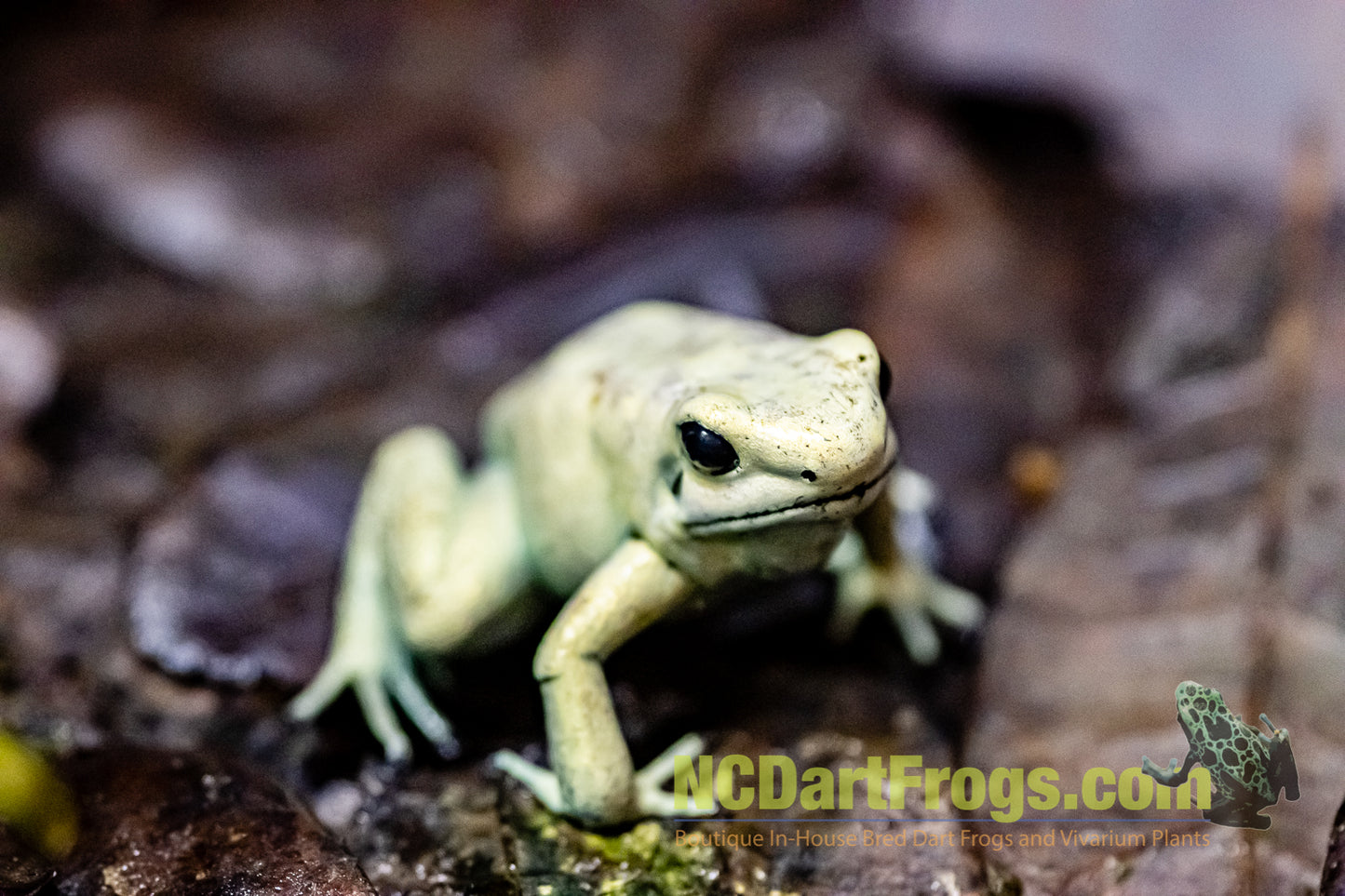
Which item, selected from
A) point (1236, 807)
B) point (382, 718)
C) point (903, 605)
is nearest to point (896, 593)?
point (903, 605)

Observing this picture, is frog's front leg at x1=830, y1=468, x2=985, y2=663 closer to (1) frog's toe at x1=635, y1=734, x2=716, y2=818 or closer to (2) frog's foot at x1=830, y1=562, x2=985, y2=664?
(2) frog's foot at x1=830, y1=562, x2=985, y2=664

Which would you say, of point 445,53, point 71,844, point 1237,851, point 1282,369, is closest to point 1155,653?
point 1237,851

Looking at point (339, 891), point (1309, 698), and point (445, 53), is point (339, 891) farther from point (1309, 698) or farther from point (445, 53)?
point (445, 53)

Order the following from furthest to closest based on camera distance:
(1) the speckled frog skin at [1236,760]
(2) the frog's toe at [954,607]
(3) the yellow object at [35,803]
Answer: (2) the frog's toe at [954,607], (3) the yellow object at [35,803], (1) the speckled frog skin at [1236,760]

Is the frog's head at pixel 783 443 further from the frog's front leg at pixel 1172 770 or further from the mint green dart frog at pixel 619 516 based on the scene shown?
the frog's front leg at pixel 1172 770

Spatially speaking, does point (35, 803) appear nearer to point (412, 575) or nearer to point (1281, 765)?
point (412, 575)

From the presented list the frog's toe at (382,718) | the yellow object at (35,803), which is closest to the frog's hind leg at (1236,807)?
the frog's toe at (382,718)
